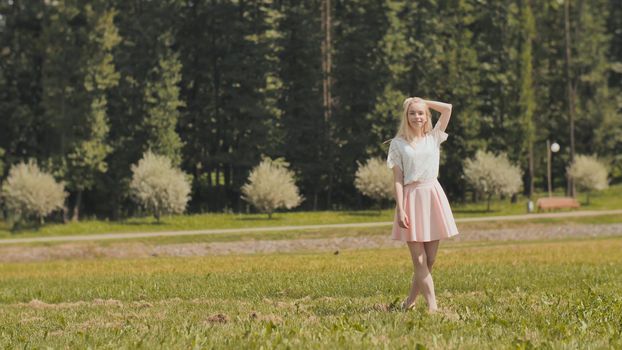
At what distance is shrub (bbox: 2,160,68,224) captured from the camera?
4322 cm

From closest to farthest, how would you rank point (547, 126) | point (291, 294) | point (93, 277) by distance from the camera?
point (291, 294) < point (93, 277) < point (547, 126)

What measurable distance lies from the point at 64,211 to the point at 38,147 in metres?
7.56

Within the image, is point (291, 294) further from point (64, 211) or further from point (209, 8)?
point (209, 8)

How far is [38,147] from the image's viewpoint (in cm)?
5181

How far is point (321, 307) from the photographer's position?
10.5 meters

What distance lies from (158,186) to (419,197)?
36.4 m

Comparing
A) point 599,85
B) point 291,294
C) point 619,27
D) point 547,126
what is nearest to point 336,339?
point 291,294

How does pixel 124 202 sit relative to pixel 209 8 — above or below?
below

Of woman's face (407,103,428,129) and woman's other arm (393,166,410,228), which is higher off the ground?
woman's face (407,103,428,129)

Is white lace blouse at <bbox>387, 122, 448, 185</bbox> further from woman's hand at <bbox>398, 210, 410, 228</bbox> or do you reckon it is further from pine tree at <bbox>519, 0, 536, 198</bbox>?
pine tree at <bbox>519, 0, 536, 198</bbox>

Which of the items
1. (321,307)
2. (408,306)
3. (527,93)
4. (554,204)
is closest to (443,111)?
(408,306)

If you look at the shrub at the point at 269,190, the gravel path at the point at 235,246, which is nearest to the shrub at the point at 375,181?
the shrub at the point at 269,190

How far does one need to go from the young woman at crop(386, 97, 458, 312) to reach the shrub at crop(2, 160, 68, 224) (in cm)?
3651

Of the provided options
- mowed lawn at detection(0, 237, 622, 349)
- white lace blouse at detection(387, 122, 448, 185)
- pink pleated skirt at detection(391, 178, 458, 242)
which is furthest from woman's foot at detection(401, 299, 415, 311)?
white lace blouse at detection(387, 122, 448, 185)
